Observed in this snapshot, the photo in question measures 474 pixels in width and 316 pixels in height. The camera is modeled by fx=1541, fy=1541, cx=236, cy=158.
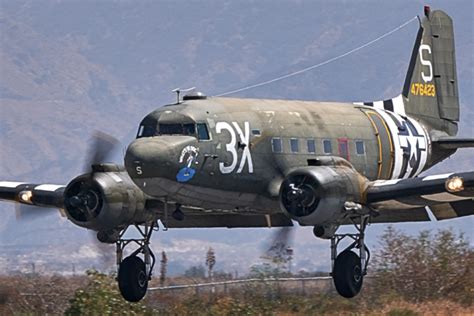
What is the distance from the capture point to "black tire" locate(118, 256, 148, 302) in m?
33.9

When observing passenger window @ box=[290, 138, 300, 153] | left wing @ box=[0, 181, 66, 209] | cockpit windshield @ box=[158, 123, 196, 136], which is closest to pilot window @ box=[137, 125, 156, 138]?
cockpit windshield @ box=[158, 123, 196, 136]

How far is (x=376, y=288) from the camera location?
38.5 m

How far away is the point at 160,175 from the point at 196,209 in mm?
2973

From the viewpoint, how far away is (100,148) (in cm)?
3525

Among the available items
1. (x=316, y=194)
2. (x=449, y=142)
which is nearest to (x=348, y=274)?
(x=316, y=194)

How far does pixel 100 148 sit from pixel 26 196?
2272 mm

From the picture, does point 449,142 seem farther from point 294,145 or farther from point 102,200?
point 102,200

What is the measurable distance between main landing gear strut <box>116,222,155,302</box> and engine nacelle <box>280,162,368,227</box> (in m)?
3.25

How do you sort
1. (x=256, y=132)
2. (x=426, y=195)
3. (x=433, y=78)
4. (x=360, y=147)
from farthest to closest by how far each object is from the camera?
(x=433, y=78)
(x=360, y=147)
(x=256, y=132)
(x=426, y=195)

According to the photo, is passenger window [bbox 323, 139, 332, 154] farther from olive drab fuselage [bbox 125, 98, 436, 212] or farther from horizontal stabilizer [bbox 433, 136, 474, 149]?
horizontal stabilizer [bbox 433, 136, 474, 149]

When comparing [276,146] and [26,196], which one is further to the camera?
[26,196]

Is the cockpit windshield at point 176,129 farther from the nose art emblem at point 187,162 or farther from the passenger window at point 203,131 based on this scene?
the nose art emblem at point 187,162

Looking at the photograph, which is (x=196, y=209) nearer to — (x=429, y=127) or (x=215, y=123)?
(x=215, y=123)

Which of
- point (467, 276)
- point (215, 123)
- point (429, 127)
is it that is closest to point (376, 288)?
point (467, 276)
